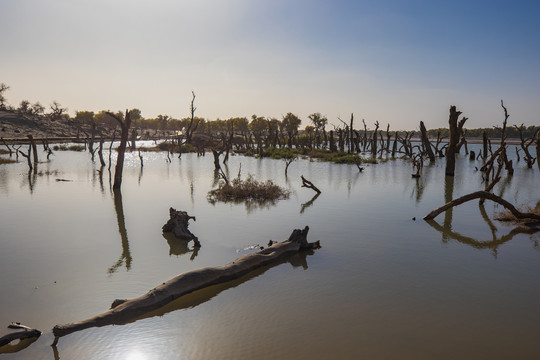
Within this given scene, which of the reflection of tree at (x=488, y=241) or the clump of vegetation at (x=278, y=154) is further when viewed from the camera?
the clump of vegetation at (x=278, y=154)

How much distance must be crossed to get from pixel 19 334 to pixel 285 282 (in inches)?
194

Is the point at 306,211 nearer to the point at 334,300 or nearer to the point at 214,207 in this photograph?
the point at 214,207

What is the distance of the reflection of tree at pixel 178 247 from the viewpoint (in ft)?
36.4

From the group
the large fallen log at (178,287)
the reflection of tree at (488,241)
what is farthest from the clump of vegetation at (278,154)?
the large fallen log at (178,287)

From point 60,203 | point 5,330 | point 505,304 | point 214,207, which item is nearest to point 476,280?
point 505,304

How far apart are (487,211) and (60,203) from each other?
18491 mm

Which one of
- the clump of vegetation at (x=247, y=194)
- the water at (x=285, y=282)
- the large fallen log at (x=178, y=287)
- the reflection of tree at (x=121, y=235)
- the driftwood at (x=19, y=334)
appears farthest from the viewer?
the clump of vegetation at (x=247, y=194)

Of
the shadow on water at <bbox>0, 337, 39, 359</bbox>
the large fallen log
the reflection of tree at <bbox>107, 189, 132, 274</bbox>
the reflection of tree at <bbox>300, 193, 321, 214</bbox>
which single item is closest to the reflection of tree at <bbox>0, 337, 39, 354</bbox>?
the shadow on water at <bbox>0, 337, 39, 359</bbox>

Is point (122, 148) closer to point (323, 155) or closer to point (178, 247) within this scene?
point (178, 247)

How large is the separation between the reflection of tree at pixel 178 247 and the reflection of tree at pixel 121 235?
3.79 ft

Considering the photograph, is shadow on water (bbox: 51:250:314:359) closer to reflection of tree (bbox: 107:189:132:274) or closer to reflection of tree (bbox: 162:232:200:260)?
reflection of tree (bbox: 162:232:200:260)

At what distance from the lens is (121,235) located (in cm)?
1299

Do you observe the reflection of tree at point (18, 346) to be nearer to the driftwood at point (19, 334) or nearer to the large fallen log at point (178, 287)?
the driftwood at point (19, 334)

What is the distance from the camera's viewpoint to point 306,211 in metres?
16.8
